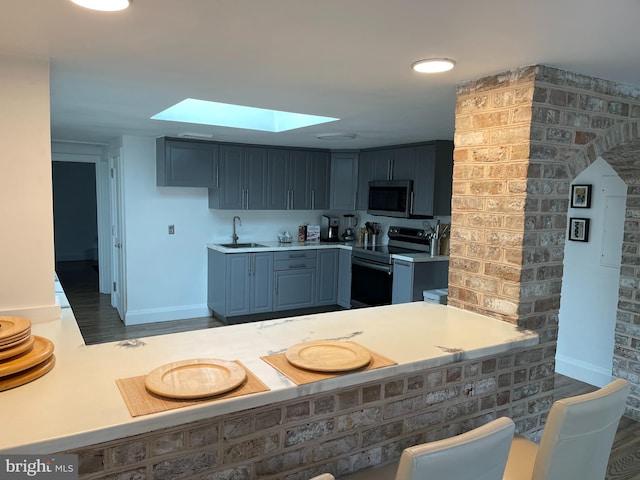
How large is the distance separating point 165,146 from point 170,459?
162 inches

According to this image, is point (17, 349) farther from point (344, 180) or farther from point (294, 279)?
point (344, 180)

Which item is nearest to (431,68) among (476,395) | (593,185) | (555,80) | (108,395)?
(555,80)

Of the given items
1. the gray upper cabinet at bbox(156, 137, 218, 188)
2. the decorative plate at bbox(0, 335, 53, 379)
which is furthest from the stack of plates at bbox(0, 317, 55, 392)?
the gray upper cabinet at bbox(156, 137, 218, 188)

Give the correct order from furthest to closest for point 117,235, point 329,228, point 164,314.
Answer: point 329,228
point 117,235
point 164,314

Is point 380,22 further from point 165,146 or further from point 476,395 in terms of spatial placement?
point 165,146

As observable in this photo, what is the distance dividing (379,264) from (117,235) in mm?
3041

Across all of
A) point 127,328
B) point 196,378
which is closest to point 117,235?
point 127,328

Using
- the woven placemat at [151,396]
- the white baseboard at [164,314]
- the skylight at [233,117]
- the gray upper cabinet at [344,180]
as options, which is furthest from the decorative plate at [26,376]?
the gray upper cabinet at [344,180]

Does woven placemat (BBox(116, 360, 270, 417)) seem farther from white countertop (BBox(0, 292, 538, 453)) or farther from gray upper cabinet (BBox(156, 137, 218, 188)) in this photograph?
gray upper cabinet (BBox(156, 137, 218, 188))

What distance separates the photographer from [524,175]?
6.54ft

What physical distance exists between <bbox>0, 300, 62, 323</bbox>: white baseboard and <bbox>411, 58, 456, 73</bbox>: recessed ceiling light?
1919mm

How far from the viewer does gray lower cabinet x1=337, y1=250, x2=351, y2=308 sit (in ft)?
18.5

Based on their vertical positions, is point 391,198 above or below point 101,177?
below

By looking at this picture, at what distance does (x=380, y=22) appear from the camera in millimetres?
1476
